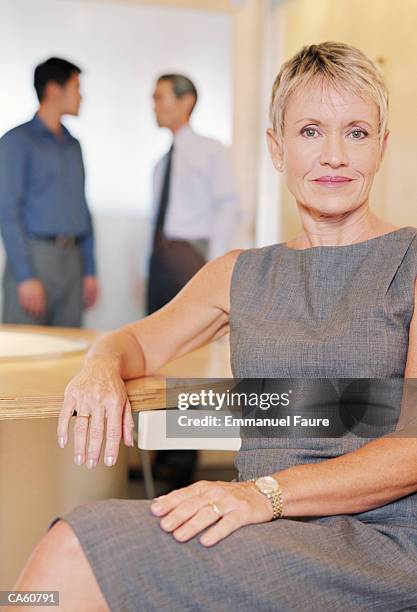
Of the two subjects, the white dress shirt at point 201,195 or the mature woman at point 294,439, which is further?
the white dress shirt at point 201,195

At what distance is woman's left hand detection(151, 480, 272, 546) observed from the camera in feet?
4.42

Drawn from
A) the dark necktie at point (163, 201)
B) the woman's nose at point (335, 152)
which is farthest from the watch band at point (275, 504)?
the dark necktie at point (163, 201)

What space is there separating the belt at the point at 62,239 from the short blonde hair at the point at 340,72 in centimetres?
286

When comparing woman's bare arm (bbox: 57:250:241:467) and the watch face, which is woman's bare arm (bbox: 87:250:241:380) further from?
the watch face

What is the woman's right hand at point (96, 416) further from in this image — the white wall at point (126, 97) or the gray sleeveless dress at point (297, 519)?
the white wall at point (126, 97)

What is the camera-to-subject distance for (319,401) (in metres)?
1.70

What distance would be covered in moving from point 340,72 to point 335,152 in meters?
0.15

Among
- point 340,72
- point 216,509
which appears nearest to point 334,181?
point 340,72

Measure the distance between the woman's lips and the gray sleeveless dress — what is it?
0.41 ft

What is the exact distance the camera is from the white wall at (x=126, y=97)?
15.4 ft

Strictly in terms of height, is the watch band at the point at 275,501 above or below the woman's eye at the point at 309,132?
below

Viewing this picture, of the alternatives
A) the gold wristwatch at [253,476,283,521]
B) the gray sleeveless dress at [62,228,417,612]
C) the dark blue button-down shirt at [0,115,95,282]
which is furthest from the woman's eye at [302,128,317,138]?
the dark blue button-down shirt at [0,115,95,282]

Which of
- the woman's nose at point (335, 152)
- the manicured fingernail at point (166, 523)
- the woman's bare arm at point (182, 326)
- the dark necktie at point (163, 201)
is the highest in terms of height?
the woman's nose at point (335, 152)

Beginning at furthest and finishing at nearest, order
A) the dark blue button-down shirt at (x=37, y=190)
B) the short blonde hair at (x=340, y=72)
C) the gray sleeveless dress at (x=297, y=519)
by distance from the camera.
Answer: the dark blue button-down shirt at (x=37, y=190)
the short blonde hair at (x=340, y=72)
the gray sleeveless dress at (x=297, y=519)
